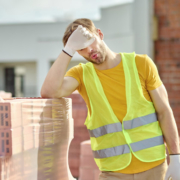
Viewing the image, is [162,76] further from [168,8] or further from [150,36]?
[168,8]

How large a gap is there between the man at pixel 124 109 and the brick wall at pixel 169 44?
3.59 meters

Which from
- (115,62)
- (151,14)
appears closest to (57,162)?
(115,62)

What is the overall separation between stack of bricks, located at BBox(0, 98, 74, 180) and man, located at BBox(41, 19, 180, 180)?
161 millimetres

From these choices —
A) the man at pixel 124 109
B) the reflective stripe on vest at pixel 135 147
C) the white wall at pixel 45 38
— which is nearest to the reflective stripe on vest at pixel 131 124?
the man at pixel 124 109

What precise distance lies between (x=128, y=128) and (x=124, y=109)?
127 millimetres

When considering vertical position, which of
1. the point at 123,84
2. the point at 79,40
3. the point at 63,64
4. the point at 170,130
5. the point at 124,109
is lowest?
the point at 170,130

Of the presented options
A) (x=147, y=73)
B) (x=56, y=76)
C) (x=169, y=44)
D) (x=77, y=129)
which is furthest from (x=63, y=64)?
(x=169, y=44)

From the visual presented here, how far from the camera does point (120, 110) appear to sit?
194 centimetres

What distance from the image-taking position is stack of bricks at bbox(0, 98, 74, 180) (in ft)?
5.13

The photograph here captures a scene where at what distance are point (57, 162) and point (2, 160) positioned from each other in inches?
17.7

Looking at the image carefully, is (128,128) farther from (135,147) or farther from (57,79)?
(57,79)

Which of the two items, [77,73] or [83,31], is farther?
[77,73]

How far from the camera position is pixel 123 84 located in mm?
1946

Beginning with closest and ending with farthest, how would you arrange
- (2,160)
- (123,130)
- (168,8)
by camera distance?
(2,160)
(123,130)
(168,8)
